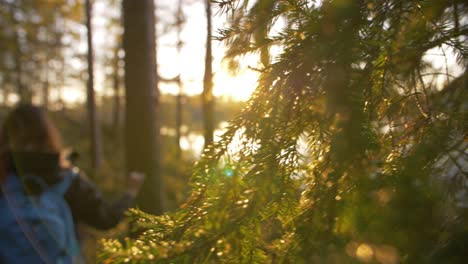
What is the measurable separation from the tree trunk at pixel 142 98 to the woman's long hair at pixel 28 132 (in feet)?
4.28

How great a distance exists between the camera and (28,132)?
311 cm

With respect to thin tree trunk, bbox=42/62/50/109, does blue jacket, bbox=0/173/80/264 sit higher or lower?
lower

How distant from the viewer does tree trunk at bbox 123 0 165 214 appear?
4.35 metres

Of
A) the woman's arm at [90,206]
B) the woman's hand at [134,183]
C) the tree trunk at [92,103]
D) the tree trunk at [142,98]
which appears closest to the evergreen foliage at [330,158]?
the woman's arm at [90,206]

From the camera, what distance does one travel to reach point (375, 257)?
75 centimetres

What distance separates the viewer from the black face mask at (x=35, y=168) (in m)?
2.79

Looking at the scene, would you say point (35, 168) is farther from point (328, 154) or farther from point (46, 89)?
point (46, 89)

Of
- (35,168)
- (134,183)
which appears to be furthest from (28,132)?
(134,183)

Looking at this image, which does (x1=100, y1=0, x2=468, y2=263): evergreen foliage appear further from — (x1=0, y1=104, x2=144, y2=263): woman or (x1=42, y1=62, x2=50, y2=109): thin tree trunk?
(x1=42, y1=62, x2=50, y2=109): thin tree trunk

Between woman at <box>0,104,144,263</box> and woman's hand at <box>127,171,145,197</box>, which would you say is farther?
woman's hand at <box>127,171,145,197</box>

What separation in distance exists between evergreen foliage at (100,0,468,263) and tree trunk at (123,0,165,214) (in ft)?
10.3

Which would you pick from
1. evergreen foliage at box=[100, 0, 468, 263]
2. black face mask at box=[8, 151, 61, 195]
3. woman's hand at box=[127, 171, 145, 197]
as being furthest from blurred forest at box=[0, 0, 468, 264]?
woman's hand at box=[127, 171, 145, 197]

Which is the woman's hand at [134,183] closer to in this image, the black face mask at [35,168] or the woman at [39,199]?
the woman at [39,199]

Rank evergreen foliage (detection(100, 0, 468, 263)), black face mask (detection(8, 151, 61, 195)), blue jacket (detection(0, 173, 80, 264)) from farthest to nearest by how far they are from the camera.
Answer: black face mask (detection(8, 151, 61, 195)), blue jacket (detection(0, 173, 80, 264)), evergreen foliage (detection(100, 0, 468, 263))
